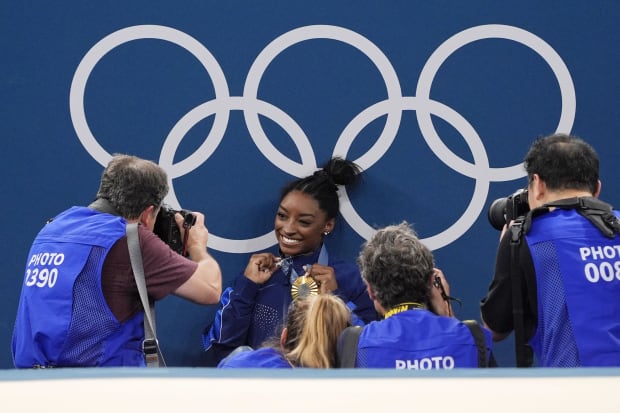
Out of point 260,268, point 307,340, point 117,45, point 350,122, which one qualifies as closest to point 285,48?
point 350,122

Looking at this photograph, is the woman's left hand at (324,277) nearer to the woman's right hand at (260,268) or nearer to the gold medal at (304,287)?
the gold medal at (304,287)

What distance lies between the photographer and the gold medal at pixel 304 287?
414 cm

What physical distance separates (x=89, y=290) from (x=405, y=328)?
115cm

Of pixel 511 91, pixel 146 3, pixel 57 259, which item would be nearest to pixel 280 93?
pixel 146 3

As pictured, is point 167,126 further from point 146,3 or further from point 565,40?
point 565,40

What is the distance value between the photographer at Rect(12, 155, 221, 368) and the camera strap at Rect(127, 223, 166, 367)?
0.02 m

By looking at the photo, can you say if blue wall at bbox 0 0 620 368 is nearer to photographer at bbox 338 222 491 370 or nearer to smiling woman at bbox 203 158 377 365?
smiling woman at bbox 203 158 377 365

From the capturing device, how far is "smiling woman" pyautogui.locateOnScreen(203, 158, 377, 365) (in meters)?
4.16

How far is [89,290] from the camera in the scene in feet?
10.7

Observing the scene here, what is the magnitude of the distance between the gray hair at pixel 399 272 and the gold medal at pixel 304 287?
Result: 113cm

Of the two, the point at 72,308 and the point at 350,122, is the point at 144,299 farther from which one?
the point at 350,122

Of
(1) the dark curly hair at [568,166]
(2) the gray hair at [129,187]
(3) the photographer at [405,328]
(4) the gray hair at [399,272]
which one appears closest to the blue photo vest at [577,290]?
(1) the dark curly hair at [568,166]

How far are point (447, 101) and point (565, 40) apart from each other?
608 mm
